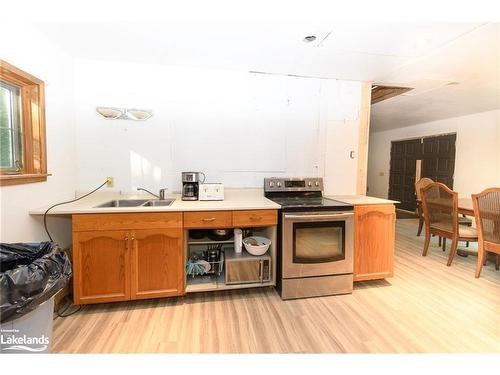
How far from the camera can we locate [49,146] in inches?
76.2

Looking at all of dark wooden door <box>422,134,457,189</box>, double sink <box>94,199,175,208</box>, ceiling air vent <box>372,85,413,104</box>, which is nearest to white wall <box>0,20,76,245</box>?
double sink <box>94,199,175,208</box>

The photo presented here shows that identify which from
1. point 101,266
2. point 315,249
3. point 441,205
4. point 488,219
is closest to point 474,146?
point 441,205

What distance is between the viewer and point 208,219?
→ 197 cm

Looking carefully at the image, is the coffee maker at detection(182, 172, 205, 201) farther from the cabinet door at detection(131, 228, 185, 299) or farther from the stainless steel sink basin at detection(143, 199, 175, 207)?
the cabinet door at detection(131, 228, 185, 299)

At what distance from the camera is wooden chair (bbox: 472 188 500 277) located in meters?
2.36

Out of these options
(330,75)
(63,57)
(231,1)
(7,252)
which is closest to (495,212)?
(330,75)

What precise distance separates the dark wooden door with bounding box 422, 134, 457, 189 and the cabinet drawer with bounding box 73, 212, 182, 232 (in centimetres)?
533

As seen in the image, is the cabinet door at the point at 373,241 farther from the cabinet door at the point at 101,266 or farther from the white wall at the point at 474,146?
the white wall at the point at 474,146

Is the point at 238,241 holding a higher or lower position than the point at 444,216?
lower

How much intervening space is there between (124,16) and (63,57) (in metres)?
0.94

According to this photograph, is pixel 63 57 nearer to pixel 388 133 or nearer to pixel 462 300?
pixel 462 300

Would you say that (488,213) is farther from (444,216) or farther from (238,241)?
(238,241)

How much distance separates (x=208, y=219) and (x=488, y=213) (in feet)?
8.82
